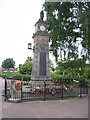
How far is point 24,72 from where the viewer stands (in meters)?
29.0

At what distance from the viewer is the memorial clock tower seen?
1039cm

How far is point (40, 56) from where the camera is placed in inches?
423

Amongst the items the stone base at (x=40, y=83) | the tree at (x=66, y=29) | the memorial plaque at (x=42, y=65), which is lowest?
the stone base at (x=40, y=83)

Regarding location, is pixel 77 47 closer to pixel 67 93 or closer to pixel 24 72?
pixel 67 93

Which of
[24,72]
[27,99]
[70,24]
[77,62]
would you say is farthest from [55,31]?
[24,72]

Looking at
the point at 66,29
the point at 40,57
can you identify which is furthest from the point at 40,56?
the point at 66,29

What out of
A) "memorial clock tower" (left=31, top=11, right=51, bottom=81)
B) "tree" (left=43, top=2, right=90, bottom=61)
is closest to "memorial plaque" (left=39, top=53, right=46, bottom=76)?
"memorial clock tower" (left=31, top=11, right=51, bottom=81)

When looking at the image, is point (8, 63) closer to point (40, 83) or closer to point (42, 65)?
point (42, 65)

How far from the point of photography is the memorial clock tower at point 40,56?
10.4 metres

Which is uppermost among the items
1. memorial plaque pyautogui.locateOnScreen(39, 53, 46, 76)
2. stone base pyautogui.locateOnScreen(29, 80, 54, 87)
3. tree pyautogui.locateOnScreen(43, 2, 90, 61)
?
tree pyautogui.locateOnScreen(43, 2, 90, 61)

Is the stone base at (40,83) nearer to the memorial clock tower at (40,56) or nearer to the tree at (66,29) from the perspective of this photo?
the memorial clock tower at (40,56)

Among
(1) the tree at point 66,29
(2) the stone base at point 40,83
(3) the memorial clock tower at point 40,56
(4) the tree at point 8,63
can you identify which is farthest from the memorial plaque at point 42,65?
(4) the tree at point 8,63

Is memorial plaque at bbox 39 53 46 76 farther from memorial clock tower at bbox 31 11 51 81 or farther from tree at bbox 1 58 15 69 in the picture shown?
tree at bbox 1 58 15 69

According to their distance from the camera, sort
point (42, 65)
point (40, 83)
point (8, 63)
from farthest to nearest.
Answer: point (8, 63)
point (42, 65)
point (40, 83)
